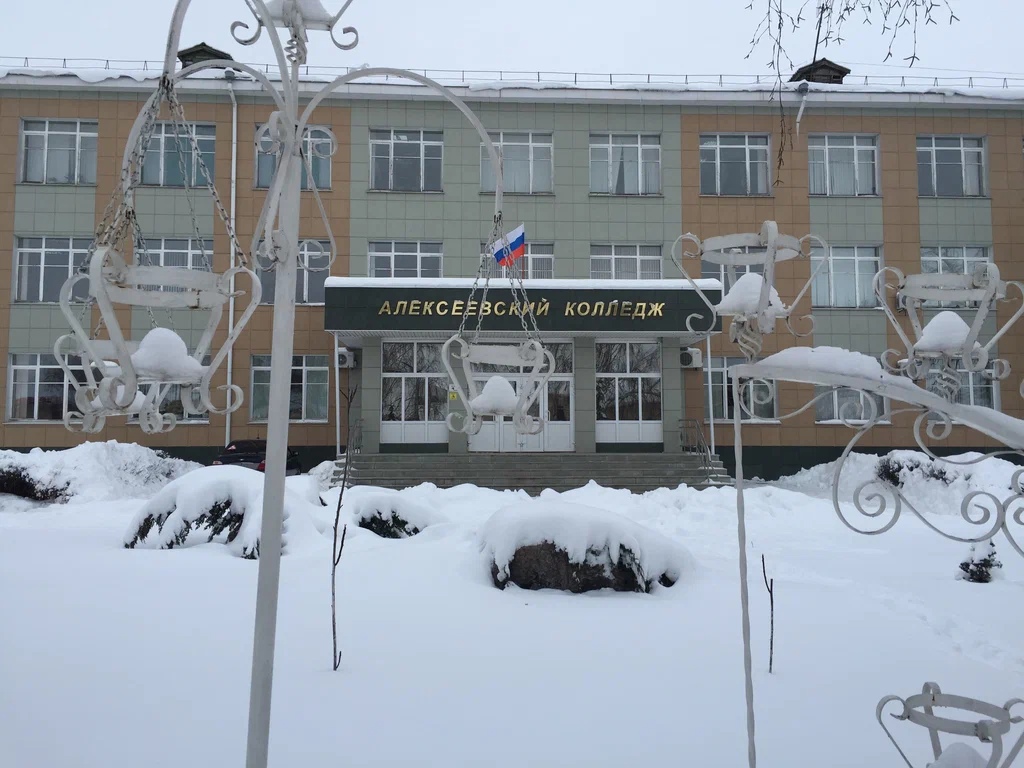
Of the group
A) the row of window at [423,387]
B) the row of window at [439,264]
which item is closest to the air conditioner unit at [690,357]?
the row of window at [423,387]

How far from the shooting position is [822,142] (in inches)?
955

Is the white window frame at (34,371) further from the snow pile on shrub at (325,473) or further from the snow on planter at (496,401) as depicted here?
the snow on planter at (496,401)

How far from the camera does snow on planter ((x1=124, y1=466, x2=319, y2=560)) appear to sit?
29.8 feet

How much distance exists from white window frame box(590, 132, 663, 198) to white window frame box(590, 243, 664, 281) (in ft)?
5.15

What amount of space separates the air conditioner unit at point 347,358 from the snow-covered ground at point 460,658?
12713 millimetres

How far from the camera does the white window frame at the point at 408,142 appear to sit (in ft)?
77.8

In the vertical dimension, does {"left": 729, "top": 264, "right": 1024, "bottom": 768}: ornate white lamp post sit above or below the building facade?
below

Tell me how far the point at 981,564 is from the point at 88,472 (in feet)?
55.1

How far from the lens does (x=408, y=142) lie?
23922mm

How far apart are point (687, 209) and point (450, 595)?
742 inches

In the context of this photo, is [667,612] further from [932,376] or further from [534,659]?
[932,376]

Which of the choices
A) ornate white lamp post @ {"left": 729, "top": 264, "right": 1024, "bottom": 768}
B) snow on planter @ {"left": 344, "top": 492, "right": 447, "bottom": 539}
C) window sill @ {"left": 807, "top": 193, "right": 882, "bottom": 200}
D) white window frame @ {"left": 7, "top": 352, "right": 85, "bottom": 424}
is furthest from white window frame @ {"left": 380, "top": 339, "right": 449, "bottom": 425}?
ornate white lamp post @ {"left": 729, "top": 264, "right": 1024, "bottom": 768}

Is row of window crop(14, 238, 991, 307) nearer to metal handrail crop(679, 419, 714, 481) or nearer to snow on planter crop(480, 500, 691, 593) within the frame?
metal handrail crop(679, 419, 714, 481)

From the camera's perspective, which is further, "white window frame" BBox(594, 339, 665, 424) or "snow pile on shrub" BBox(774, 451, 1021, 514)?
"white window frame" BBox(594, 339, 665, 424)
